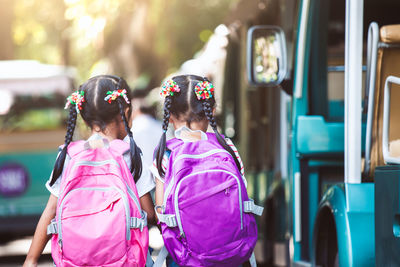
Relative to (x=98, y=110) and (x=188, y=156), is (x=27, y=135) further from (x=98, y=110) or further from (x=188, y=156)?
(x=188, y=156)

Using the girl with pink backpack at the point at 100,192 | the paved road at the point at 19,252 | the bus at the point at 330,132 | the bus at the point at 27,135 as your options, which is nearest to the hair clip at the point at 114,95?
the girl with pink backpack at the point at 100,192

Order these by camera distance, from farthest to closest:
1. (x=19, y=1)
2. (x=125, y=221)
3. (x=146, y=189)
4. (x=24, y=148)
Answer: (x=19, y=1), (x=24, y=148), (x=146, y=189), (x=125, y=221)

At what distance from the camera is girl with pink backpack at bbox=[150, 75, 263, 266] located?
341 centimetres

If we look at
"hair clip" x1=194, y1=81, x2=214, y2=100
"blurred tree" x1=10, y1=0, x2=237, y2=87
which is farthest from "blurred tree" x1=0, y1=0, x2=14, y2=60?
"hair clip" x1=194, y1=81, x2=214, y2=100

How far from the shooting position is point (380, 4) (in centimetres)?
639

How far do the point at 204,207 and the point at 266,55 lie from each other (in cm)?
229

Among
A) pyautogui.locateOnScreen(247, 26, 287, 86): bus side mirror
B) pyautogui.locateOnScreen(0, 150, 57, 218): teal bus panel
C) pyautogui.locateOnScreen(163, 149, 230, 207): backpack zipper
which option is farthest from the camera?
pyautogui.locateOnScreen(0, 150, 57, 218): teal bus panel

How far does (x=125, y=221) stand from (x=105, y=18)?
1367 centimetres

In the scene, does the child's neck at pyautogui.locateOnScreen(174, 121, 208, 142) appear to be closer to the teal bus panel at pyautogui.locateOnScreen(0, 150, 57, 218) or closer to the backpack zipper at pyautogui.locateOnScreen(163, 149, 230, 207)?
the backpack zipper at pyautogui.locateOnScreen(163, 149, 230, 207)

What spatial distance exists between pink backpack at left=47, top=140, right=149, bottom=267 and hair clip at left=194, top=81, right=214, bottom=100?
422mm

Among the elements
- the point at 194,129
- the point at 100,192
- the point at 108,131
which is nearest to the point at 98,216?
the point at 100,192

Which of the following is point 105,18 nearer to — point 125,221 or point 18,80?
point 18,80

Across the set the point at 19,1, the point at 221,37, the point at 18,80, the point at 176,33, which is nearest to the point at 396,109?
the point at 221,37

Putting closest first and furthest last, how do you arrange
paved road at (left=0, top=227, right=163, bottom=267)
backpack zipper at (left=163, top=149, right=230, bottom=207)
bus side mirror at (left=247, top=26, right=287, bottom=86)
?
1. backpack zipper at (left=163, top=149, right=230, bottom=207)
2. bus side mirror at (left=247, top=26, right=287, bottom=86)
3. paved road at (left=0, top=227, right=163, bottom=267)
